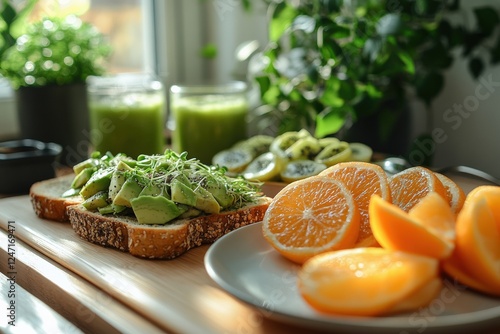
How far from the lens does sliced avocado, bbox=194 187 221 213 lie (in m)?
1.10

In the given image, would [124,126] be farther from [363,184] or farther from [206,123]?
[363,184]

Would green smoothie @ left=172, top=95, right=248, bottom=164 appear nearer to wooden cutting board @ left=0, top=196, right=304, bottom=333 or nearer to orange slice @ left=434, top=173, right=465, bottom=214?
wooden cutting board @ left=0, top=196, right=304, bottom=333

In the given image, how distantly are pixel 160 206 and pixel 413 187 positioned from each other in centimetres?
41

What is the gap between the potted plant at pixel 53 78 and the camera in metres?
1.78

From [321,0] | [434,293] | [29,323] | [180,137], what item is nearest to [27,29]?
[180,137]

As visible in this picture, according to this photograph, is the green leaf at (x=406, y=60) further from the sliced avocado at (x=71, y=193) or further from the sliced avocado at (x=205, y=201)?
the sliced avocado at (x=71, y=193)

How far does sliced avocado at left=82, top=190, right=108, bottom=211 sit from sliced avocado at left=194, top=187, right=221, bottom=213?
0.18m

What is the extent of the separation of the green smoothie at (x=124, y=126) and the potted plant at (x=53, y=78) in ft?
0.31

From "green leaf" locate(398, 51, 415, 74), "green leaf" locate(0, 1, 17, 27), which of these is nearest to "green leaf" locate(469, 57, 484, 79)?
"green leaf" locate(398, 51, 415, 74)

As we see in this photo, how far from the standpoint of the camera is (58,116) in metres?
1.81

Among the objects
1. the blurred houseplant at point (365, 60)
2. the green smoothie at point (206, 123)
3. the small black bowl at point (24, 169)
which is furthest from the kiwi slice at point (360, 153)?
the small black bowl at point (24, 169)

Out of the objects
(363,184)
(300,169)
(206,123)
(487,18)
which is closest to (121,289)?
(363,184)

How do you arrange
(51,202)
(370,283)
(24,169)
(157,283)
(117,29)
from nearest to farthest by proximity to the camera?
(370,283), (157,283), (51,202), (24,169), (117,29)

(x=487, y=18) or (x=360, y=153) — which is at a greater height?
(x=487, y=18)
